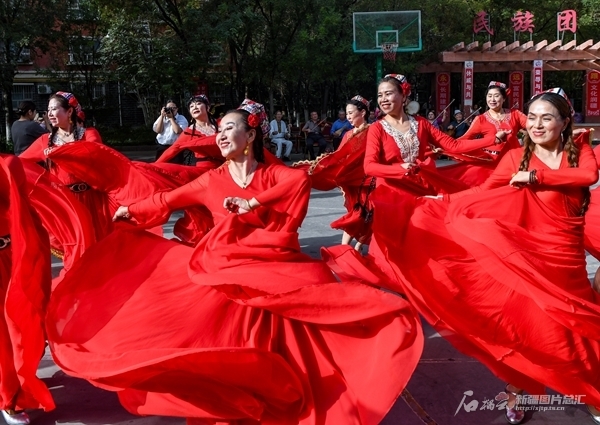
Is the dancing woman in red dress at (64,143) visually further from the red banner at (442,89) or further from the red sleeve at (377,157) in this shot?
the red banner at (442,89)

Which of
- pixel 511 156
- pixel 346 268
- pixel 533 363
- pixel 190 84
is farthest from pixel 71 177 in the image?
pixel 190 84

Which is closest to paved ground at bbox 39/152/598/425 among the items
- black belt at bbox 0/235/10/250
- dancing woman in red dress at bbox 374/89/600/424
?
dancing woman in red dress at bbox 374/89/600/424

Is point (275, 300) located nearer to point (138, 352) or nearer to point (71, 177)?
point (138, 352)

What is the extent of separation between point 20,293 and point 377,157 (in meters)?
2.95

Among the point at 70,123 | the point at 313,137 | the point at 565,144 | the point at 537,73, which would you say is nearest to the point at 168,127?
the point at 70,123

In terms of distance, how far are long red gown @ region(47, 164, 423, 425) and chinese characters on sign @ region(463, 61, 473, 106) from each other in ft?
75.3

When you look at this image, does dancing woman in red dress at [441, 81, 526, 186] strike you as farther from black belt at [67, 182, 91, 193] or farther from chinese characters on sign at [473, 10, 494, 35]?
chinese characters on sign at [473, 10, 494, 35]

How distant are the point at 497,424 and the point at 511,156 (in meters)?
1.38

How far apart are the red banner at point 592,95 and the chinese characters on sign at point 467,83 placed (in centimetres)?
521

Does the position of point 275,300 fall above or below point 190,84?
below

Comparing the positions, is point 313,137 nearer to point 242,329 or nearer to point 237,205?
point 237,205

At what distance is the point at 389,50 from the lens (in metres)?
22.6

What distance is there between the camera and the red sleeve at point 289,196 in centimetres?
350

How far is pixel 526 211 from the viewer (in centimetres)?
372
